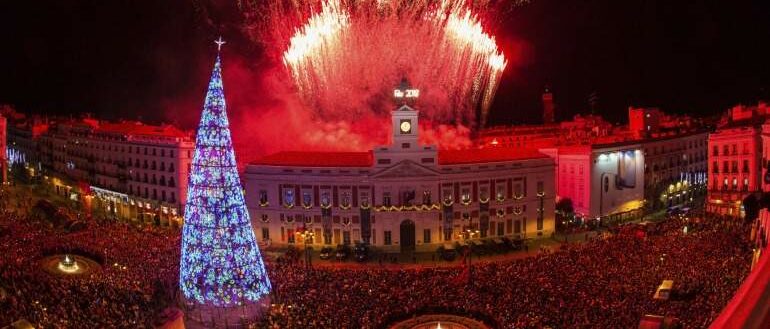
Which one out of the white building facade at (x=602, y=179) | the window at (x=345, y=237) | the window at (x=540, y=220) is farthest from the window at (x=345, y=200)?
the white building facade at (x=602, y=179)

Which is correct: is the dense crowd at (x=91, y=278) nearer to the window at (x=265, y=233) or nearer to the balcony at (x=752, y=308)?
the window at (x=265, y=233)

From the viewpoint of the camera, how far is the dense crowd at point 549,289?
23.8 metres

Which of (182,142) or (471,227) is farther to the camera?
(182,142)

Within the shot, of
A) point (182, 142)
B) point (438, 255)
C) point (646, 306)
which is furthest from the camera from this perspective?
point (182, 142)

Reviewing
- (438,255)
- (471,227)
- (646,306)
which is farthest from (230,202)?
(471,227)

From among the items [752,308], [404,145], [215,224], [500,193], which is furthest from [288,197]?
[752,308]

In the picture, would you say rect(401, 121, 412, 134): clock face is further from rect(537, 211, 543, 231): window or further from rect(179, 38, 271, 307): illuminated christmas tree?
rect(179, 38, 271, 307): illuminated christmas tree

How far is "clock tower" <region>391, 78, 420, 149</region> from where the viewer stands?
5025cm

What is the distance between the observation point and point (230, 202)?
28109 millimetres

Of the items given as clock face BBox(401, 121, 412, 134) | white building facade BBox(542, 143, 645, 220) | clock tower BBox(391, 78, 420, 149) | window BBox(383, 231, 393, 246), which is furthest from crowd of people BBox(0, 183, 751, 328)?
white building facade BBox(542, 143, 645, 220)

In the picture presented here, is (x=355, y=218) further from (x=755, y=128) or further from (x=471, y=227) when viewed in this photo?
(x=755, y=128)

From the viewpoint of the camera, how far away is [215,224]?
2780 cm

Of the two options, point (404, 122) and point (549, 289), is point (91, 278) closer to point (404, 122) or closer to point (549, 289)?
point (549, 289)

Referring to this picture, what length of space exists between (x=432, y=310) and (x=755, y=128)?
38.0 meters
